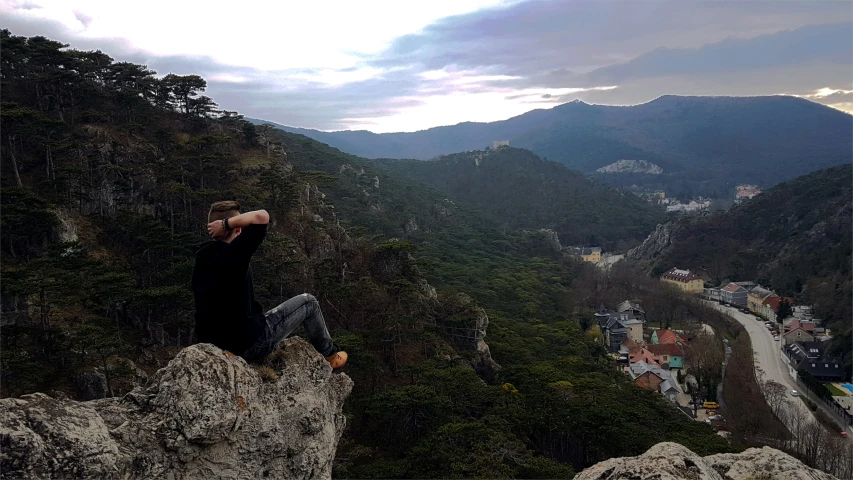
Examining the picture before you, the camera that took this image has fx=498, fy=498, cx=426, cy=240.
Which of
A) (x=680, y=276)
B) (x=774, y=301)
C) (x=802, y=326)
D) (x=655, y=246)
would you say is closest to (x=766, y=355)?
(x=802, y=326)

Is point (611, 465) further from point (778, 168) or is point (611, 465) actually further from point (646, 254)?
point (778, 168)

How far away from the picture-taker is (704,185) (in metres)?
192

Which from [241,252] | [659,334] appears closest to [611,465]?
[241,252]

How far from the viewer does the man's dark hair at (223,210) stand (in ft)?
11.8

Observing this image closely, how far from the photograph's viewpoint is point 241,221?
345cm

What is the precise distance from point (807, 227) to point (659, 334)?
4334 centimetres

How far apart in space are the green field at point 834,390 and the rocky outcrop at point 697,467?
131 feet

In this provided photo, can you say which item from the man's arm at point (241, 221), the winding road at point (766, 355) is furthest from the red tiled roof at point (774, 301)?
the man's arm at point (241, 221)

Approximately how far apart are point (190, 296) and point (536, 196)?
340 ft

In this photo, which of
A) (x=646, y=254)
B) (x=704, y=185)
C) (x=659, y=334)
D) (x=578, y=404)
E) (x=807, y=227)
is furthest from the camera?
(x=704, y=185)

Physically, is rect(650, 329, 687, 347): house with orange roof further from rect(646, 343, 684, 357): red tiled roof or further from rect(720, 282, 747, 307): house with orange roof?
rect(720, 282, 747, 307): house with orange roof

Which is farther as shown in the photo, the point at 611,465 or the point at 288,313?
the point at 288,313

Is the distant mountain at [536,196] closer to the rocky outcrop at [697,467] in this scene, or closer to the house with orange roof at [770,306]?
the house with orange roof at [770,306]

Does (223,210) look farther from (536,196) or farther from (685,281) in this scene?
(536,196)
